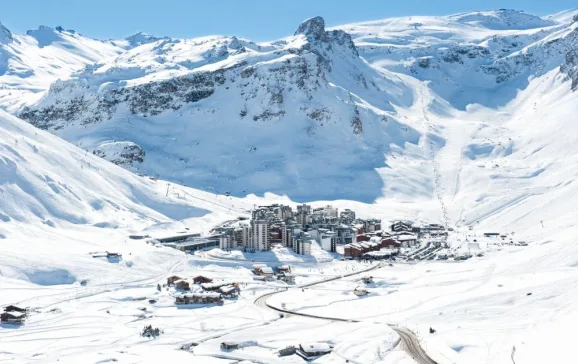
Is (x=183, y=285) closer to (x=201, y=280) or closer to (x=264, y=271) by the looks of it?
(x=201, y=280)

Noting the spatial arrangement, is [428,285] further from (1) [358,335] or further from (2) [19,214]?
(2) [19,214]

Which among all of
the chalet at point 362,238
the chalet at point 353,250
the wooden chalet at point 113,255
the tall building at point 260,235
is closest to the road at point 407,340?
the wooden chalet at point 113,255

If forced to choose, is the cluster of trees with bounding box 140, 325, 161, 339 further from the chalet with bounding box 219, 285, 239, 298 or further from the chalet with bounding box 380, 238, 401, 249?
the chalet with bounding box 380, 238, 401, 249

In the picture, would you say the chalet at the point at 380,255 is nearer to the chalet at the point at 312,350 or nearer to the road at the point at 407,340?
the road at the point at 407,340

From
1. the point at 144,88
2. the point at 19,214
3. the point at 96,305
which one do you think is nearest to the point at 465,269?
the point at 96,305

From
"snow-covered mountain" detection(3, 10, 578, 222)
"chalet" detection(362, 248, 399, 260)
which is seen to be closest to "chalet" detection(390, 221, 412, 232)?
"chalet" detection(362, 248, 399, 260)

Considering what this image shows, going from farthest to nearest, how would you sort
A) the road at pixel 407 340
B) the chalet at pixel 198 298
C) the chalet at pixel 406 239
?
the chalet at pixel 406 239 < the chalet at pixel 198 298 < the road at pixel 407 340
